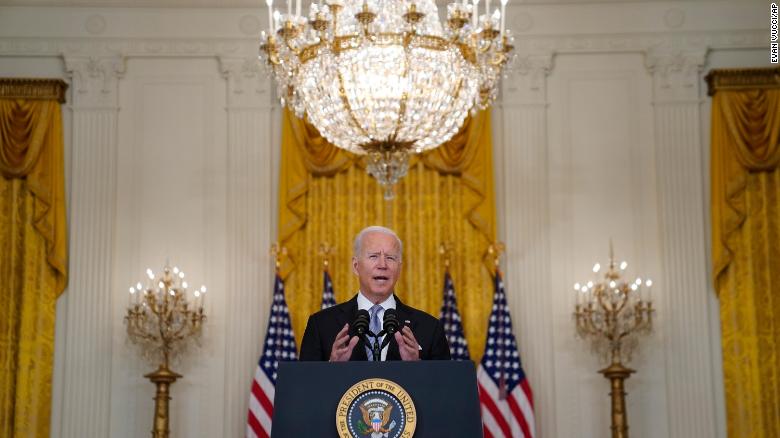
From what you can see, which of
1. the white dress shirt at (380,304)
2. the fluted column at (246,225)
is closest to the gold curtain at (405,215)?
the fluted column at (246,225)

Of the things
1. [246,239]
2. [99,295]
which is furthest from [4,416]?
[246,239]

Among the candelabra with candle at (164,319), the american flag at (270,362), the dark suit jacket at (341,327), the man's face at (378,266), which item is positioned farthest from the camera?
the candelabra with candle at (164,319)

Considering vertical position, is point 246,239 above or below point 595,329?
above

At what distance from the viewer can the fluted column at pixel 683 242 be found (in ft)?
37.3

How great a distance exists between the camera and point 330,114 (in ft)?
27.6

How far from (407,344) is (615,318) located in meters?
6.83

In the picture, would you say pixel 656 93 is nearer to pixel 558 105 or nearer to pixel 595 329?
pixel 558 105

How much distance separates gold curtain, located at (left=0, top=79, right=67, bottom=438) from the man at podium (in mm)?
7070

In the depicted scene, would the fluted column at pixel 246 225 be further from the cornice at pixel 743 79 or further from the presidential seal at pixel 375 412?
the presidential seal at pixel 375 412

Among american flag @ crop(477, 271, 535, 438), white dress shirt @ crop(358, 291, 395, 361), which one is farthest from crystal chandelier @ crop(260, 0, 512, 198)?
american flag @ crop(477, 271, 535, 438)

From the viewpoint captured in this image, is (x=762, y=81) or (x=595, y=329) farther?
(x=762, y=81)

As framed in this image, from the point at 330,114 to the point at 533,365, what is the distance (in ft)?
14.2

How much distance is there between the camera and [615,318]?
36.3 ft

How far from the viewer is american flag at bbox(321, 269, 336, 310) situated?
11.4m
